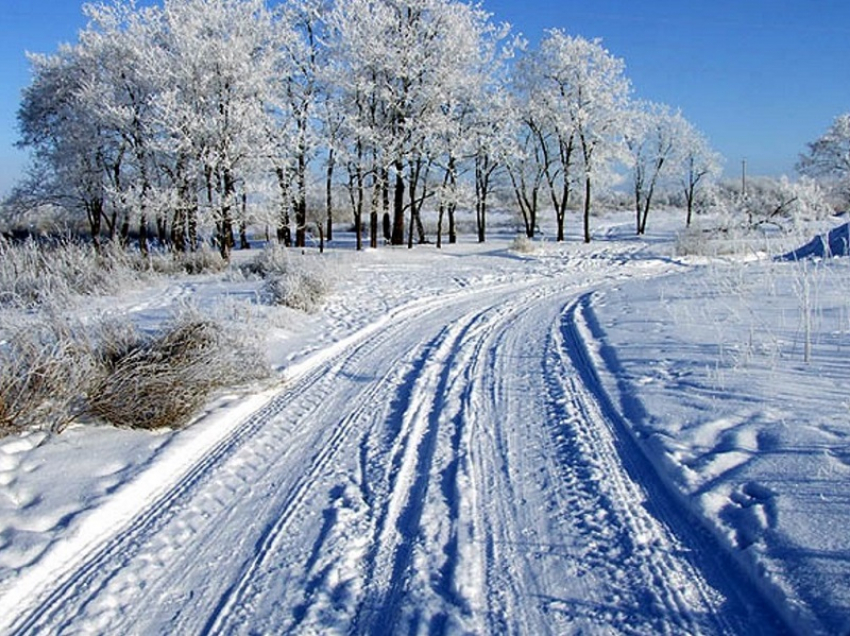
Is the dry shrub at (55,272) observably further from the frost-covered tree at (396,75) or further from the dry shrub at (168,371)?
the frost-covered tree at (396,75)

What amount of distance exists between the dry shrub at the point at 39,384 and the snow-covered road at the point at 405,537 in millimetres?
1190

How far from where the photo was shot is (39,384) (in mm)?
5273

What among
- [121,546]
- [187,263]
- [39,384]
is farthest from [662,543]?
[187,263]

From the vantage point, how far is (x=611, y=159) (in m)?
35.6

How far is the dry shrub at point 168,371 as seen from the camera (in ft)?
18.0

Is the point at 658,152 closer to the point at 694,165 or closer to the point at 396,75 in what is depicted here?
the point at 694,165

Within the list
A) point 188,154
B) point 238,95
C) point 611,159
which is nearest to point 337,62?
point 238,95

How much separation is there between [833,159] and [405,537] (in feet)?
176

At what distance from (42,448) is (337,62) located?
24753 millimetres

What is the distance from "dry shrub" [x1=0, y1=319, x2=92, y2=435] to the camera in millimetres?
5043

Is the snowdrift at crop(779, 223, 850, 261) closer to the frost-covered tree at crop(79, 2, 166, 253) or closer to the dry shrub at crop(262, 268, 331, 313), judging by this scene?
the dry shrub at crop(262, 268, 331, 313)

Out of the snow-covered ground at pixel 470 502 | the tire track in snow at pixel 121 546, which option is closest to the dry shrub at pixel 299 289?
the snow-covered ground at pixel 470 502

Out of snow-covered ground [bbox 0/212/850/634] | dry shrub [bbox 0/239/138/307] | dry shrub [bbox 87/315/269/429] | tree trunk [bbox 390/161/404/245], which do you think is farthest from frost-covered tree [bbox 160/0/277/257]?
snow-covered ground [bbox 0/212/850/634]

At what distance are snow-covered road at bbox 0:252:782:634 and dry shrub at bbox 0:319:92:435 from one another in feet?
3.90
